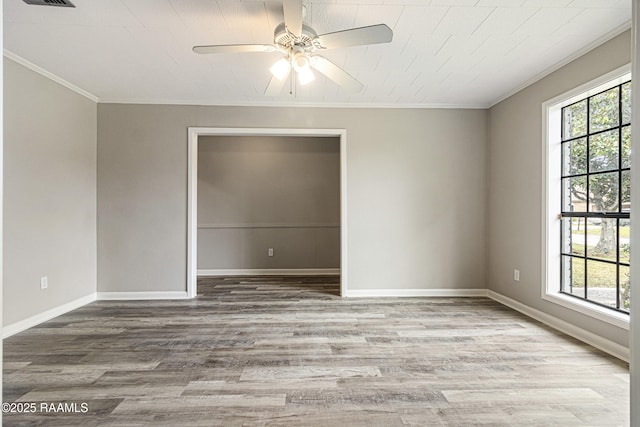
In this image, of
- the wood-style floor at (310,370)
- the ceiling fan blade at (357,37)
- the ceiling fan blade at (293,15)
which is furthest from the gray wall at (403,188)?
the ceiling fan blade at (293,15)

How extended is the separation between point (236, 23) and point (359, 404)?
2.58m

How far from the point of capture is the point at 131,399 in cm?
203

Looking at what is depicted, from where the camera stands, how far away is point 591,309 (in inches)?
112

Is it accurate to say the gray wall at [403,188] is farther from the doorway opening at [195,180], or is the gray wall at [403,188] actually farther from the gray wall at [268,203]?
the gray wall at [268,203]

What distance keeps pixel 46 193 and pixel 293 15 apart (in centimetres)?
297

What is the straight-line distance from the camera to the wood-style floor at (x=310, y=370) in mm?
1898

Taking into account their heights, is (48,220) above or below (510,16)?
below

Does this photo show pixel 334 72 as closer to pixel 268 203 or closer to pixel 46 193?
pixel 46 193

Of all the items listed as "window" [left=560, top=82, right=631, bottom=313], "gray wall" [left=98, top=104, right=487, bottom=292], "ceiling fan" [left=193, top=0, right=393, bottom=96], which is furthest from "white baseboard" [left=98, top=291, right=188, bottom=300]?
"window" [left=560, top=82, right=631, bottom=313]

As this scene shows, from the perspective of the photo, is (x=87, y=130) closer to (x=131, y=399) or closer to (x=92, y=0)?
Result: (x=92, y=0)

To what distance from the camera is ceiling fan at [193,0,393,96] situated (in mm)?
2094

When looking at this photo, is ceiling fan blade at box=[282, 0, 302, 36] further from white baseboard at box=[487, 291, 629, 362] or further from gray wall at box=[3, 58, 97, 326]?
white baseboard at box=[487, 291, 629, 362]

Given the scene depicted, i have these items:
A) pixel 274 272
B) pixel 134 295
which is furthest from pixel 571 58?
pixel 134 295

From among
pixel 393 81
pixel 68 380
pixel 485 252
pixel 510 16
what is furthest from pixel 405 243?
pixel 68 380
